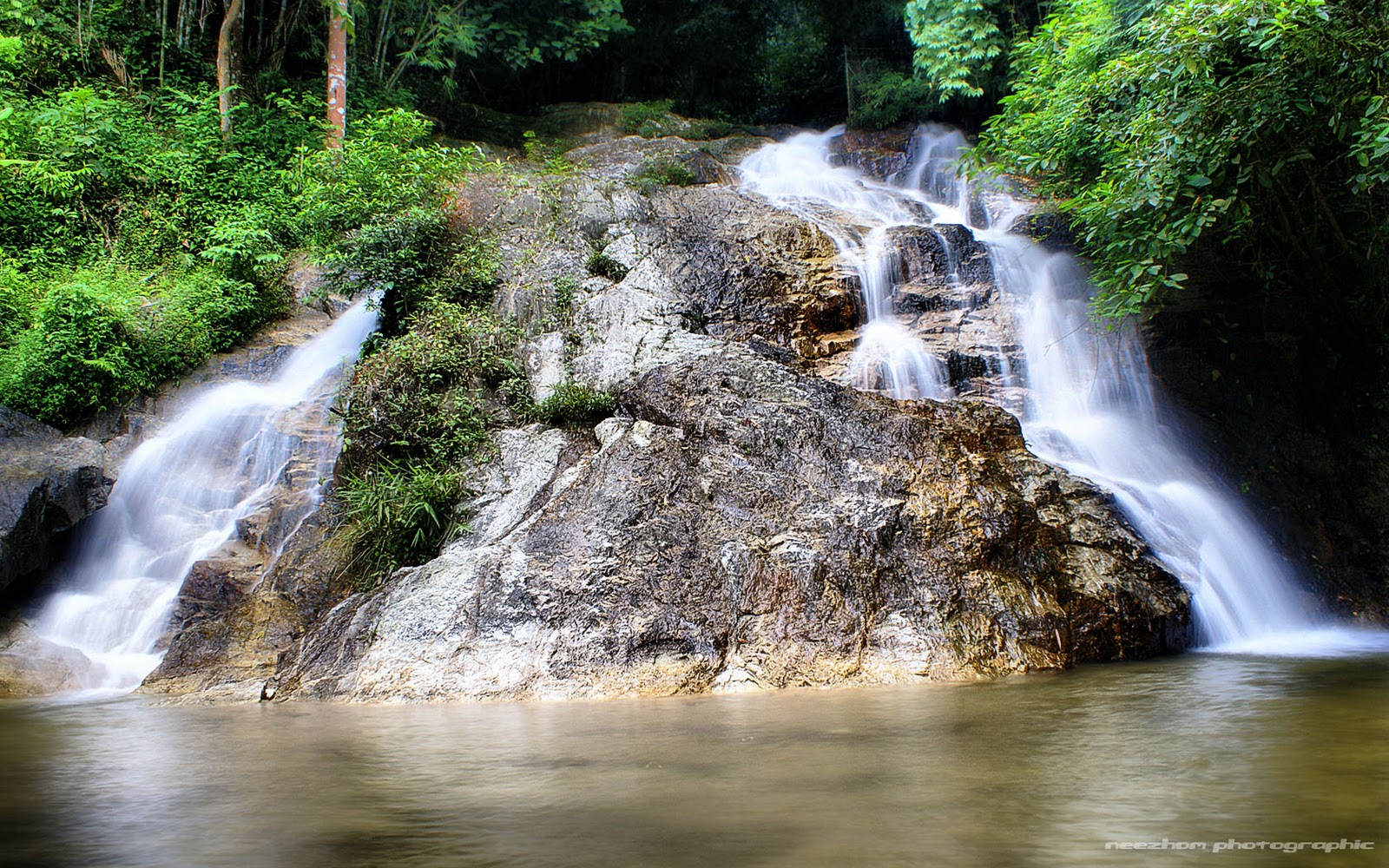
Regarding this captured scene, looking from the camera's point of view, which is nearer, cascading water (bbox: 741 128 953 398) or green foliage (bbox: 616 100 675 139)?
cascading water (bbox: 741 128 953 398)

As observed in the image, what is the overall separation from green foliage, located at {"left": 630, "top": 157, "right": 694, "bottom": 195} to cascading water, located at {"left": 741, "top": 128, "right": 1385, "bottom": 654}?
1.49 m

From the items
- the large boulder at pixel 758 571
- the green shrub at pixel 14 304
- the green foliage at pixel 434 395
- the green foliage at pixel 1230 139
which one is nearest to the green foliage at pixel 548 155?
the green foliage at pixel 434 395

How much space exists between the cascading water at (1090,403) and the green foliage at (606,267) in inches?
112

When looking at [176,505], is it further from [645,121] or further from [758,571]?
[645,121]

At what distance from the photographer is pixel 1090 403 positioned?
9781mm

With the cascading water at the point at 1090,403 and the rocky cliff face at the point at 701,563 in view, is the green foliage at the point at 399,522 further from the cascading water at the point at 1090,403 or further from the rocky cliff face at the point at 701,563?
the cascading water at the point at 1090,403

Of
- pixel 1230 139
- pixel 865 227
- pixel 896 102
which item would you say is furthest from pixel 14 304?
pixel 896 102

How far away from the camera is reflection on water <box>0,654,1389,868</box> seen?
246cm

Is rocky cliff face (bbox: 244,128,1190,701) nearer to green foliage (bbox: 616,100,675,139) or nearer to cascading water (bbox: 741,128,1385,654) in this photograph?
cascading water (bbox: 741,128,1385,654)

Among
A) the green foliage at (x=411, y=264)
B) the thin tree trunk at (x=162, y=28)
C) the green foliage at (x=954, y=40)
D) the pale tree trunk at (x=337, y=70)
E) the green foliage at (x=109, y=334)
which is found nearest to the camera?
the green foliage at (x=109, y=334)

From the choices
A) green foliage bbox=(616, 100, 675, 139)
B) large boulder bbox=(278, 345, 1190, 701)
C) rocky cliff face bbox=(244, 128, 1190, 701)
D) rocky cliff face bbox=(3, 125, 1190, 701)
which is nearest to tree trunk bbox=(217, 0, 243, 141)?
green foliage bbox=(616, 100, 675, 139)

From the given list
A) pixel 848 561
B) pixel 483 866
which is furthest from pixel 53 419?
pixel 483 866

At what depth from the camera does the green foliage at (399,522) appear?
23.8ft

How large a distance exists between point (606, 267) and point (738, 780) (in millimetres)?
7410
